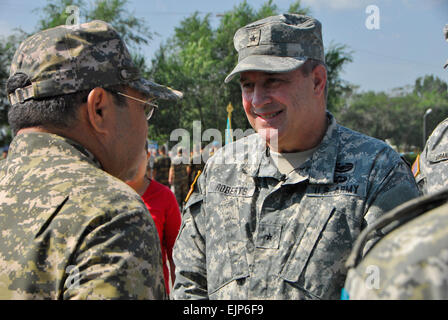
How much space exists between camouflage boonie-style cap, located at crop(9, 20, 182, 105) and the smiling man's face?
0.92 metres

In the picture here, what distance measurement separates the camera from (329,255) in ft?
6.83

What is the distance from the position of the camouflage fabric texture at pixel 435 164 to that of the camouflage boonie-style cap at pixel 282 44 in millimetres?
1164

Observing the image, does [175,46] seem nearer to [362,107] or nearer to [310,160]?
[310,160]

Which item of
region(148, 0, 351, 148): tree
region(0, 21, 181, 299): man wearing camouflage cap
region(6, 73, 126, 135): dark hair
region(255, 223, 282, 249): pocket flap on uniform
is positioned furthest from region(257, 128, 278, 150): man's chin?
region(148, 0, 351, 148): tree

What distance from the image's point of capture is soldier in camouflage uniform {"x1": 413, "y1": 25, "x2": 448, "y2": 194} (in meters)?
2.93

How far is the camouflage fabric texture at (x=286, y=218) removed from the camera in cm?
209

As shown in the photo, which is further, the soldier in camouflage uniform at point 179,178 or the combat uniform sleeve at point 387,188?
the soldier in camouflage uniform at point 179,178

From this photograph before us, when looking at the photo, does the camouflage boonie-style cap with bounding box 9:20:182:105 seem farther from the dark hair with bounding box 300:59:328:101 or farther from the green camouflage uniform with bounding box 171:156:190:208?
the green camouflage uniform with bounding box 171:156:190:208

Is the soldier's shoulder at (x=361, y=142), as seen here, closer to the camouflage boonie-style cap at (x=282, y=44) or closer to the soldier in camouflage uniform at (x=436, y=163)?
the camouflage boonie-style cap at (x=282, y=44)

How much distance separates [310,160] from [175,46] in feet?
120

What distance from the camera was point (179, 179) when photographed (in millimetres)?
11375

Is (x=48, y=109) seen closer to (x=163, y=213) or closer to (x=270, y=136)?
(x=270, y=136)

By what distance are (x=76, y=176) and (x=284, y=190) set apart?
3.77ft

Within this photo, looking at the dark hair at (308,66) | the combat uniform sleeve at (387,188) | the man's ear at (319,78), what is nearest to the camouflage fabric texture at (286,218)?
the combat uniform sleeve at (387,188)
